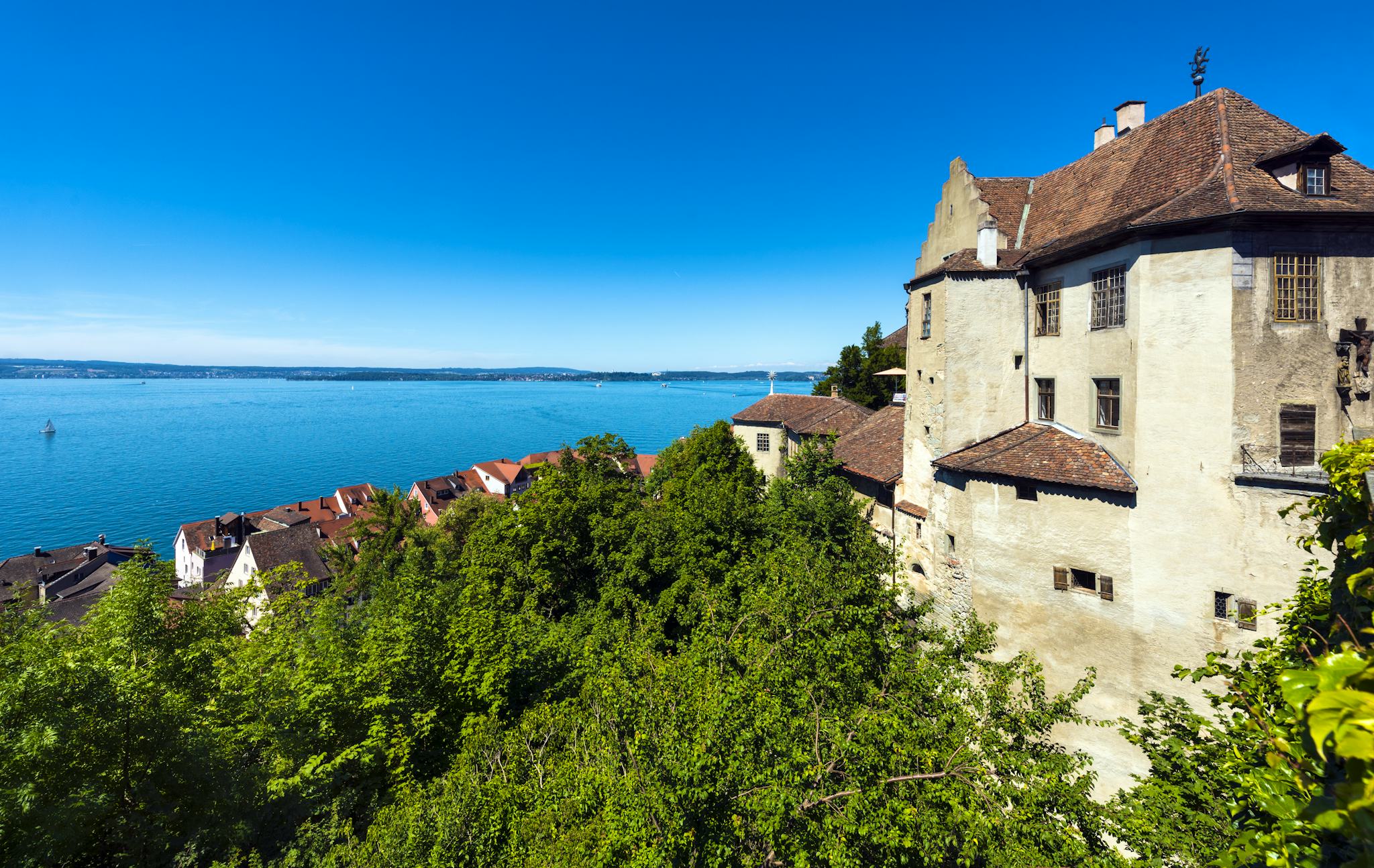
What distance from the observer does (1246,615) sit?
45.0 feet

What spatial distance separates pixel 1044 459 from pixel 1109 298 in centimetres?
518

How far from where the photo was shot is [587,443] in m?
37.8

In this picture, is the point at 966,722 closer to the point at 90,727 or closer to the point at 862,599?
the point at 862,599

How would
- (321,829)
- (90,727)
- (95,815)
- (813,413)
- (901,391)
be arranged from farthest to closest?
(813,413) → (901,391) → (321,829) → (90,727) → (95,815)

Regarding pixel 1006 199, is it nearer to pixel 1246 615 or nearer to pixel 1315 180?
pixel 1315 180

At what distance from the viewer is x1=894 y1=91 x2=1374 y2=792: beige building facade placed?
13.3m

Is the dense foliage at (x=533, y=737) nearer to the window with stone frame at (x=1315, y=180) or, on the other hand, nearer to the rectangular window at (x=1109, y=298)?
the rectangular window at (x=1109, y=298)

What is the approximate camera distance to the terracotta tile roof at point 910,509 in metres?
21.5

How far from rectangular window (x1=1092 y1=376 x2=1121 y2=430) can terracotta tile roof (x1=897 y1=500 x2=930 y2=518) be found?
6.72 m

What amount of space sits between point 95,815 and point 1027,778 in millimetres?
18623

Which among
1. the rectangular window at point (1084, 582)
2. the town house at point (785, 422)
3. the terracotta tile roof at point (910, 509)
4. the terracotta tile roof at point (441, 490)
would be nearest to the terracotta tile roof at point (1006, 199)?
the terracotta tile roof at point (910, 509)

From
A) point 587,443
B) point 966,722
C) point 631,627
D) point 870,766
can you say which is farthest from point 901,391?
point 870,766

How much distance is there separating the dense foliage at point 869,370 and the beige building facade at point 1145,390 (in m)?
23.5

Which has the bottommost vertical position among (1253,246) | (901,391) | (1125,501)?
(1125,501)
